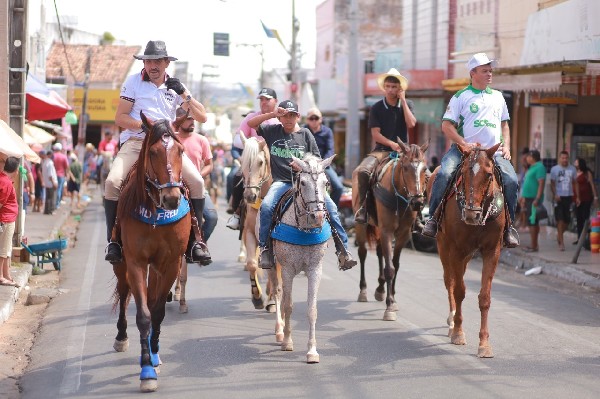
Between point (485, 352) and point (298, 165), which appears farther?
point (485, 352)

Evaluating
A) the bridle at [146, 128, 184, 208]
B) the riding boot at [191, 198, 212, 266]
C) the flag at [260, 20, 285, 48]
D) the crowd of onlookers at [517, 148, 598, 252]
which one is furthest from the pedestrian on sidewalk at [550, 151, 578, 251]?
the flag at [260, 20, 285, 48]

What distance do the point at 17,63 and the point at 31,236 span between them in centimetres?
668

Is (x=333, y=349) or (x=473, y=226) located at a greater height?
(x=473, y=226)

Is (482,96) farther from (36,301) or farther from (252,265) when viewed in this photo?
(36,301)

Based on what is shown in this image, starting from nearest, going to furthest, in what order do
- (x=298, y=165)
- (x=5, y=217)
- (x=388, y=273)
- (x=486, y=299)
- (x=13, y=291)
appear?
(x=298, y=165) → (x=486, y=299) → (x=388, y=273) → (x=13, y=291) → (x=5, y=217)

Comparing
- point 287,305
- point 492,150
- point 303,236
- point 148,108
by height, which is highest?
point 148,108

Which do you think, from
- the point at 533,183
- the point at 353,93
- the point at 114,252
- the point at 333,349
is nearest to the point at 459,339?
the point at 333,349

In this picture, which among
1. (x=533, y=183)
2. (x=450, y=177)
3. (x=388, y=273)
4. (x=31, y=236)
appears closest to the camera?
(x=450, y=177)

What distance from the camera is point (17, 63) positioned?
16.5m

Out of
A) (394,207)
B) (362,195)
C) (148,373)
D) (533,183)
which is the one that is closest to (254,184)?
(362,195)

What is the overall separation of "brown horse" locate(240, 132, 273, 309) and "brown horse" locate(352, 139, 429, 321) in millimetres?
1481

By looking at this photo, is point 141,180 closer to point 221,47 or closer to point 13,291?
point 13,291

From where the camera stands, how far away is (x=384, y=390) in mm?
8547

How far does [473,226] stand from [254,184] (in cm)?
348
